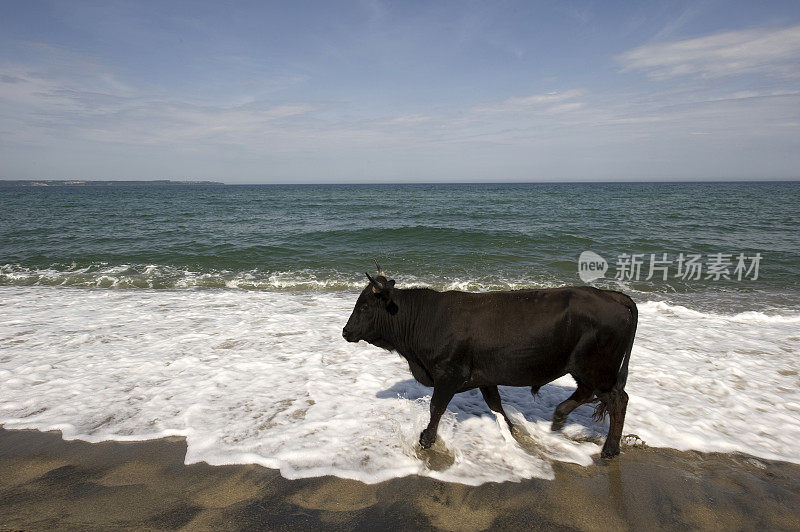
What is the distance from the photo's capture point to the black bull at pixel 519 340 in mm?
4258

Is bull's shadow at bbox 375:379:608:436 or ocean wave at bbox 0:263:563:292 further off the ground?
bull's shadow at bbox 375:379:608:436

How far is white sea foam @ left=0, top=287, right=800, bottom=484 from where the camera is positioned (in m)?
4.73

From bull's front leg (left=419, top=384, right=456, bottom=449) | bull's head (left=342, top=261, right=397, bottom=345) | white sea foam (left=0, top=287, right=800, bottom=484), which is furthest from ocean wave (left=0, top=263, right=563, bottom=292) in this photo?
bull's front leg (left=419, top=384, right=456, bottom=449)

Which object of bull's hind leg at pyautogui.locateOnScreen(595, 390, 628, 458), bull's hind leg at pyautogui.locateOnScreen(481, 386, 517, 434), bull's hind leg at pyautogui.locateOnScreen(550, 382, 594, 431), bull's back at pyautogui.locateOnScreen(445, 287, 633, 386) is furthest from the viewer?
bull's hind leg at pyautogui.locateOnScreen(481, 386, 517, 434)

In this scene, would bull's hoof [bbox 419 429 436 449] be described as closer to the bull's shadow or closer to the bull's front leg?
the bull's front leg

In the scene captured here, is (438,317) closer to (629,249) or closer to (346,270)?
(346,270)

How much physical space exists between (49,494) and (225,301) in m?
7.83

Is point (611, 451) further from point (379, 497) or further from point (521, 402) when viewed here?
point (379, 497)

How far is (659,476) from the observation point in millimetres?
4297

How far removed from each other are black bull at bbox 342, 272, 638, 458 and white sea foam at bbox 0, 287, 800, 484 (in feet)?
2.40

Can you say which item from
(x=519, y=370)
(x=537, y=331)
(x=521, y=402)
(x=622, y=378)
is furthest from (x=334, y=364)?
(x=622, y=378)

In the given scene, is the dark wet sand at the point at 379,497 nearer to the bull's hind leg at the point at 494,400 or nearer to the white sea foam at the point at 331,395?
the white sea foam at the point at 331,395

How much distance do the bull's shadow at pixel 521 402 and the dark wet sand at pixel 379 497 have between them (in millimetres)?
885
